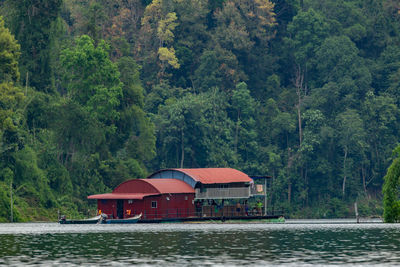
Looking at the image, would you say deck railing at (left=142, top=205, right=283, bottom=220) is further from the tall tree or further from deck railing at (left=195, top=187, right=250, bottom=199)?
the tall tree

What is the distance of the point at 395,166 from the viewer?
8075 cm

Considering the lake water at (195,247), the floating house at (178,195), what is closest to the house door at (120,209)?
the floating house at (178,195)

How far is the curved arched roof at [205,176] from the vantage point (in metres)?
97.0

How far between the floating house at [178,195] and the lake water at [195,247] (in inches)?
464

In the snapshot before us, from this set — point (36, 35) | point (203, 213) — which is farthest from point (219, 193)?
point (36, 35)

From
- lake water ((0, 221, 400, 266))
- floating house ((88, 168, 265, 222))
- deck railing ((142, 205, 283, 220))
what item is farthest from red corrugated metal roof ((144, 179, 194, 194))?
lake water ((0, 221, 400, 266))

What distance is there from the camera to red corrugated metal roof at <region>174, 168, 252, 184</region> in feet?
318

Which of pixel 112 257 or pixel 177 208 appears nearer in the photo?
pixel 112 257

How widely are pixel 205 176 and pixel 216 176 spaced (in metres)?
1.44

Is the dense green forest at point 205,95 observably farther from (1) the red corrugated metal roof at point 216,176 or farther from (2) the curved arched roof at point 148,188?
(1) the red corrugated metal roof at point 216,176

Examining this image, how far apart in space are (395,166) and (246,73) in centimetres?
7241

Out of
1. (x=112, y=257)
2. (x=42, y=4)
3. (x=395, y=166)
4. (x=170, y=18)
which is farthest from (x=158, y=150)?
(x=112, y=257)

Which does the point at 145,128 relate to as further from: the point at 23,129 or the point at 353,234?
the point at 353,234

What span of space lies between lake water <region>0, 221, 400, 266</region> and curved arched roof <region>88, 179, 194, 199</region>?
11.7 m
